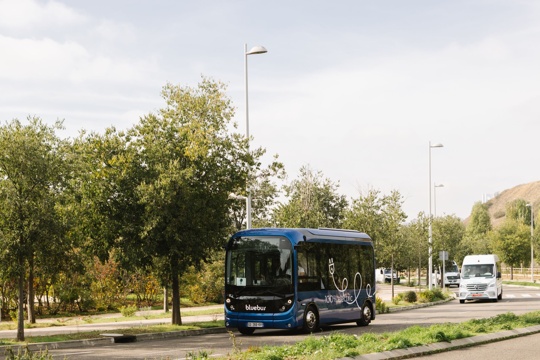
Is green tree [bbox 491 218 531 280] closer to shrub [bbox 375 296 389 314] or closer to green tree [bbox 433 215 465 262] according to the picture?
green tree [bbox 433 215 465 262]

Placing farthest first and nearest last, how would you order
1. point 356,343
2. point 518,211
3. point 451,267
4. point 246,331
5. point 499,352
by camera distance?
point 518,211 → point 451,267 → point 246,331 → point 499,352 → point 356,343

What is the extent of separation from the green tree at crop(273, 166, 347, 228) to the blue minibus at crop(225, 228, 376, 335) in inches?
538

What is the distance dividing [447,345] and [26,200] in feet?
35.3

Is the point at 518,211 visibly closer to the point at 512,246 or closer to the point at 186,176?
the point at 512,246

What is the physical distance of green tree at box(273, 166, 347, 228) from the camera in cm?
3941

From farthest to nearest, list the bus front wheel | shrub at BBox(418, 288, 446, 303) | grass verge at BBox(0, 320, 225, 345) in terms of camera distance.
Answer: shrub at BBox(418, 288, 446, 303)
the bus front wheel
grass verge at BBox(0, 320, 225, 345)

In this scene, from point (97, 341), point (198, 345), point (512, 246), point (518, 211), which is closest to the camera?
point (198, 345)

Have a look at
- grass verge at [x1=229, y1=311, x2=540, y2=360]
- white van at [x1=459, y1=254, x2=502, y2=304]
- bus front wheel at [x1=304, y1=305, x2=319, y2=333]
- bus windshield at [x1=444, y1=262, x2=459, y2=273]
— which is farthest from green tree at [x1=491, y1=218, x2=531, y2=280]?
grass verge at [x1=229, y1=311, x2=540, y2=360]

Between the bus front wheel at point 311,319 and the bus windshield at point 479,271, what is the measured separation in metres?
22.8

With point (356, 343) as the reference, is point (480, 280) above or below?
below

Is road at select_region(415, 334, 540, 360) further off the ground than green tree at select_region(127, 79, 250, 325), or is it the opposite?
green tree at select_region(127, 79, 250, 325)

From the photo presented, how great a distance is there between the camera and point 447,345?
54.5 feet

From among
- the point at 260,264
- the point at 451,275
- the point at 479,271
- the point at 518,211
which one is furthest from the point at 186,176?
the point at 518,211

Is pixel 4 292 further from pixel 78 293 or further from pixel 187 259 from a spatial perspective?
pixel 187 259
